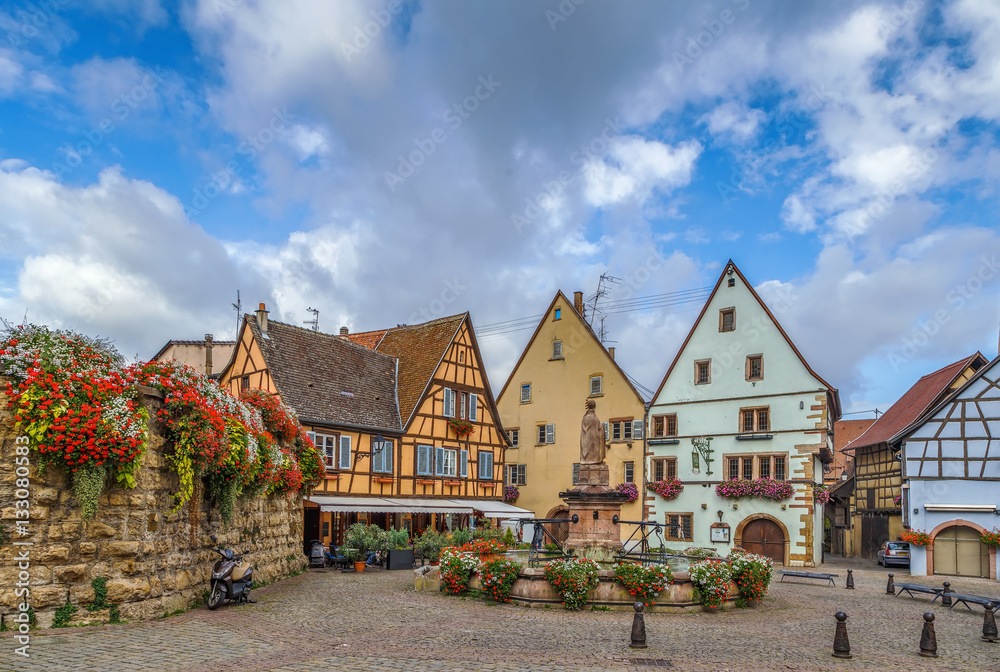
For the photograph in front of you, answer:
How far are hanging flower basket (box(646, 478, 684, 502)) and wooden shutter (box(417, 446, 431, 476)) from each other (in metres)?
9.59

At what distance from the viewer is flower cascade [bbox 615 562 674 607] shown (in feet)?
46.6

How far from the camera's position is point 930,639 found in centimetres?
1124

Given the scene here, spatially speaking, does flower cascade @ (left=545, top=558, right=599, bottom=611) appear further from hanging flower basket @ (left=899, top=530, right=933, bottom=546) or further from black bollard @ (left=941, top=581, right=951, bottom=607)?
hanging flower basket @ (left=899, top=530, right=933, bottom=546)

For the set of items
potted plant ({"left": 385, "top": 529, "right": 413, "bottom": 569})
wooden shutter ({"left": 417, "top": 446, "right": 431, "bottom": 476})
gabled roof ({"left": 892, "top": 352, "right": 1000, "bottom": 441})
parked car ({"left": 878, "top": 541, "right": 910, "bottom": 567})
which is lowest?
parked car ({"left": 878, "top": 541, "right": 910, "bottom": 567})

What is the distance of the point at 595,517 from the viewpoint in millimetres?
17891

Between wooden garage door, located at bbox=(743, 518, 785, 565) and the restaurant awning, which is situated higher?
the restaurant awning

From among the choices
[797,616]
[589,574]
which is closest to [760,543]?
[797,616]

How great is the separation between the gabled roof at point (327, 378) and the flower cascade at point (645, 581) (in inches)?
577

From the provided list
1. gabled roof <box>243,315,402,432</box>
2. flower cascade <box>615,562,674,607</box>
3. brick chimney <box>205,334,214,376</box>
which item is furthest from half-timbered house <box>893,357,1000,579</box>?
brick chimney <box>205,334,214,376</box>

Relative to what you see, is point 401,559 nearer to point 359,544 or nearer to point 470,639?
point 359,544

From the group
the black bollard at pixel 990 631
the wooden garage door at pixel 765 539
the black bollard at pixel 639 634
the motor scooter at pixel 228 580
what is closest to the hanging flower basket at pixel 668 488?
the wooden garage door at pixel 765 539

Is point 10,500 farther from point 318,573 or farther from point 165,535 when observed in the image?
point 318,573

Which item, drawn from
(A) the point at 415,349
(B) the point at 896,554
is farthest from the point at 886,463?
(A) the point at 415,349

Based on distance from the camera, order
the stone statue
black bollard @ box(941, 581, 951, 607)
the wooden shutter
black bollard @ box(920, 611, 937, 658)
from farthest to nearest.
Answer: the wooden shutter
the stone statue
black bollard @ box(941, 581, 951, 607)
black bollard @ box(920, 611, 937, 658)
